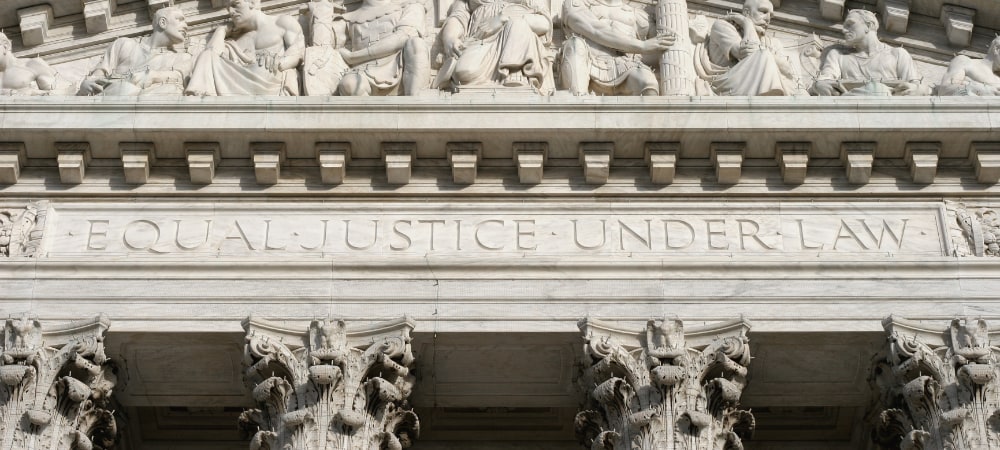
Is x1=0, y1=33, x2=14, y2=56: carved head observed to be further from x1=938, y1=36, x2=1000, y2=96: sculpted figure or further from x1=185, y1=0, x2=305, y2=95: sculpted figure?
x1=938, y1=36, x2=1000, y2=96: sculpted figure

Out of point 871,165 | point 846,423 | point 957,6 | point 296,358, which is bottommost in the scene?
point 846,423

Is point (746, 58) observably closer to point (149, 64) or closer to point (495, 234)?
point (495, 234)

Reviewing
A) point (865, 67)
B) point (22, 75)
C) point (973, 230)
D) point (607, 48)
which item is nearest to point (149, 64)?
point (22, 75)

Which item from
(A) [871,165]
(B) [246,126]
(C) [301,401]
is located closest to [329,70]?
(B) [246,126]

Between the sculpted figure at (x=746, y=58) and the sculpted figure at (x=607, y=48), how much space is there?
1.77 ft

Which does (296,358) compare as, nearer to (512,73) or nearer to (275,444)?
(275,444)

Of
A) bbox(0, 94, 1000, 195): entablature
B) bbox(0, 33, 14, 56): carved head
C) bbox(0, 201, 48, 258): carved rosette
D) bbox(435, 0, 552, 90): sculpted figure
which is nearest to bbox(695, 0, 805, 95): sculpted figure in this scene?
bbox(0, 94, 1000, 195): entablature

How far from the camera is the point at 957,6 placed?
2175 cm

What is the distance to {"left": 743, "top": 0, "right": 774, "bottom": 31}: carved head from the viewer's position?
71.3 feet

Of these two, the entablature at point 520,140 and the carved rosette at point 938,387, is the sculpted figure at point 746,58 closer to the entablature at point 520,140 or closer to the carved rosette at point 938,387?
the entablature at point 520,140

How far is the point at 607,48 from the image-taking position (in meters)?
21.5

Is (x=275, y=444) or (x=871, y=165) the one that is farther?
(x=871, y=165)

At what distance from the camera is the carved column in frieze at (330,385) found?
1817 cm

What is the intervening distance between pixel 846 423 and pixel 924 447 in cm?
281
